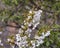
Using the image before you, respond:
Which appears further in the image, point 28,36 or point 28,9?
point 28,9

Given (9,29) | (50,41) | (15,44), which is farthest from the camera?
(9,29)

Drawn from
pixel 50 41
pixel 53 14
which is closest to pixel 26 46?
pixel 50 41

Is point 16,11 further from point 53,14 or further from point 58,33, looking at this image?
point 58,33

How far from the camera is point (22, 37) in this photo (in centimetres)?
202

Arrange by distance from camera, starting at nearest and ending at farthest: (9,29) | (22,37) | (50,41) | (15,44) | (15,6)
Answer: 1. (22,37)
2. (15,44)
3. (50,41)
4. (9,29)
5. (15,6)

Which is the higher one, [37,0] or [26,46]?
[37,0]

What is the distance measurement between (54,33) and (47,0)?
597mm

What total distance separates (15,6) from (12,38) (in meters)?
0.71

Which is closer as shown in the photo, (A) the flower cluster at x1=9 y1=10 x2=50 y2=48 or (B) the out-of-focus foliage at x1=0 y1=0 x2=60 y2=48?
(A) the flower cluster at x1=9 y1=10 x2=50 y2=48

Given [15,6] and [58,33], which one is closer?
[58,33]

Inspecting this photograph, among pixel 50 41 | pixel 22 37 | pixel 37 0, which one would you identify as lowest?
pixel 50 41

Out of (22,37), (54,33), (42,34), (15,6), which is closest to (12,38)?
(22,37)

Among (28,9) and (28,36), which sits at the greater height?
(28,9)

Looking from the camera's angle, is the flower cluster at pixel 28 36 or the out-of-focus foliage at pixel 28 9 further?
the out-of-focus foliage at pixel 28 9
